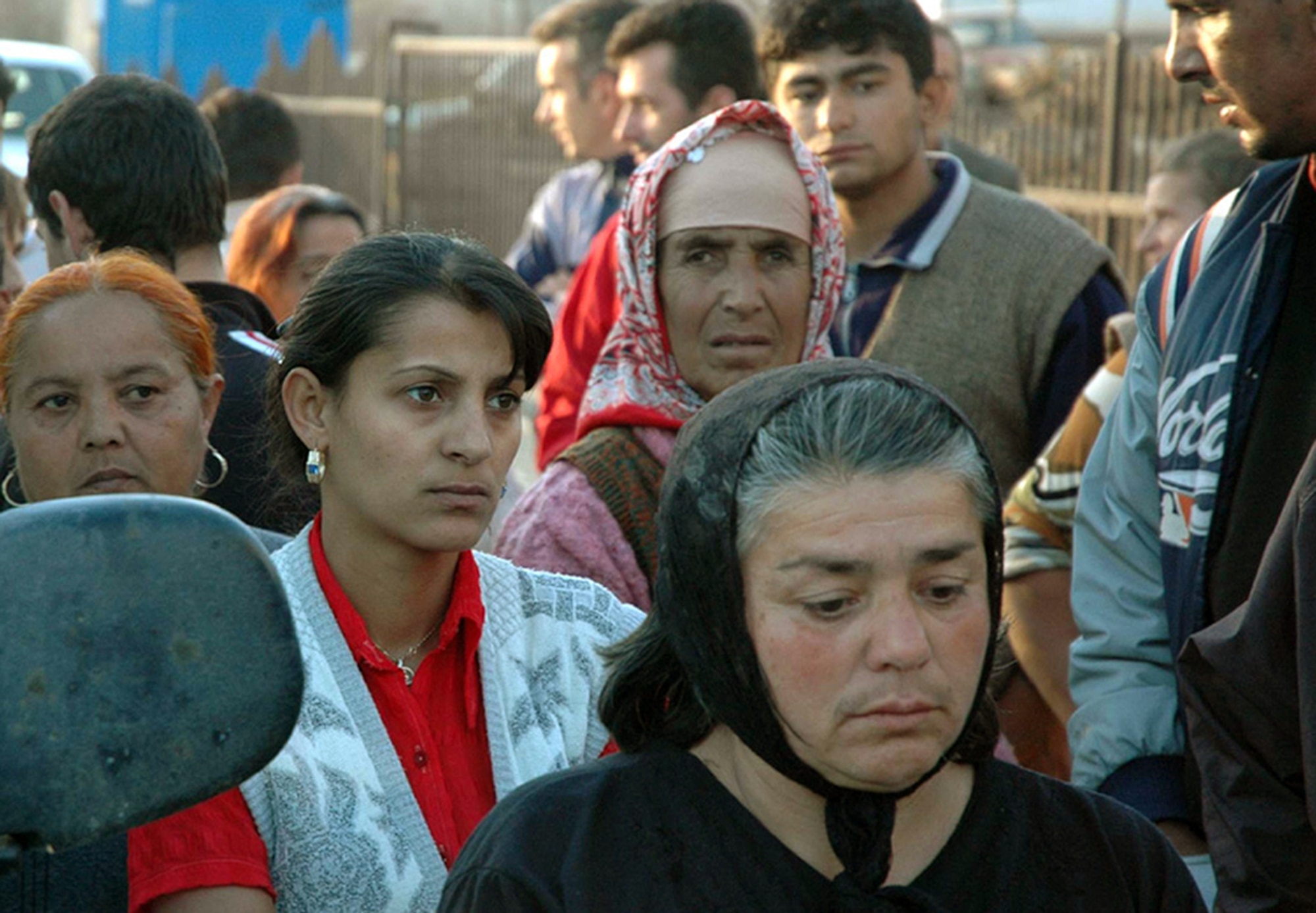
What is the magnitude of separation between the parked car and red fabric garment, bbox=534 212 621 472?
6.39 m

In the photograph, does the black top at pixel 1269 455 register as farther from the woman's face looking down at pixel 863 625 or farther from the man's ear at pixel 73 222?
the man's ear at pixel 73 222

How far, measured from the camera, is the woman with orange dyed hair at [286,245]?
218 inches

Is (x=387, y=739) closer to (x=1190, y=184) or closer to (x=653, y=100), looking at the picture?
(x=653, y=100)

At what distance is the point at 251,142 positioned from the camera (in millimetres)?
6680

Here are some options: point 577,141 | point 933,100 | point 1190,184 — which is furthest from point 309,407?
point 577,141

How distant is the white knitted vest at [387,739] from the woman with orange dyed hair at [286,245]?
2945 mm

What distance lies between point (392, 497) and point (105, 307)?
2.79 ft

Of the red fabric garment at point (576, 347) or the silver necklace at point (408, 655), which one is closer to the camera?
the silver necklace at point (408, 655)

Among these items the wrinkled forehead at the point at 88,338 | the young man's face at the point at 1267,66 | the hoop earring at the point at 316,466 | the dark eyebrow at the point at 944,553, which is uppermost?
the young man's face at the point at 1267,66

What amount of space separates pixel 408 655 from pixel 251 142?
442 centimetres

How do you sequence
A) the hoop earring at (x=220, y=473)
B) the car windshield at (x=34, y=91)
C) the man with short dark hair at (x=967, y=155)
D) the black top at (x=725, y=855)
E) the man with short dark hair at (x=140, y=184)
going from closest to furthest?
the black top at (x=725, y=855)
the hoop earring at (x=220, y=473)
the man with short dark hair at (x=140, y=184)
the man with short dark hair at (x=967, y=155)
the car windshield at (x=34, y=91)

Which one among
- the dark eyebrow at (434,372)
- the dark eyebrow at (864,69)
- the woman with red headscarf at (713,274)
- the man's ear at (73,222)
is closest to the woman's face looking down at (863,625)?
the dark eyebrow at (434,372)

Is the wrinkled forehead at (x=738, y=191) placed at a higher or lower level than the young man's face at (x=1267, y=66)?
lower

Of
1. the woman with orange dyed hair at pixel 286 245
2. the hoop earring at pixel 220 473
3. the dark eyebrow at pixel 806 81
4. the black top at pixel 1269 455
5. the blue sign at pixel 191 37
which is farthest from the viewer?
the blue sign at pixel 191 37
